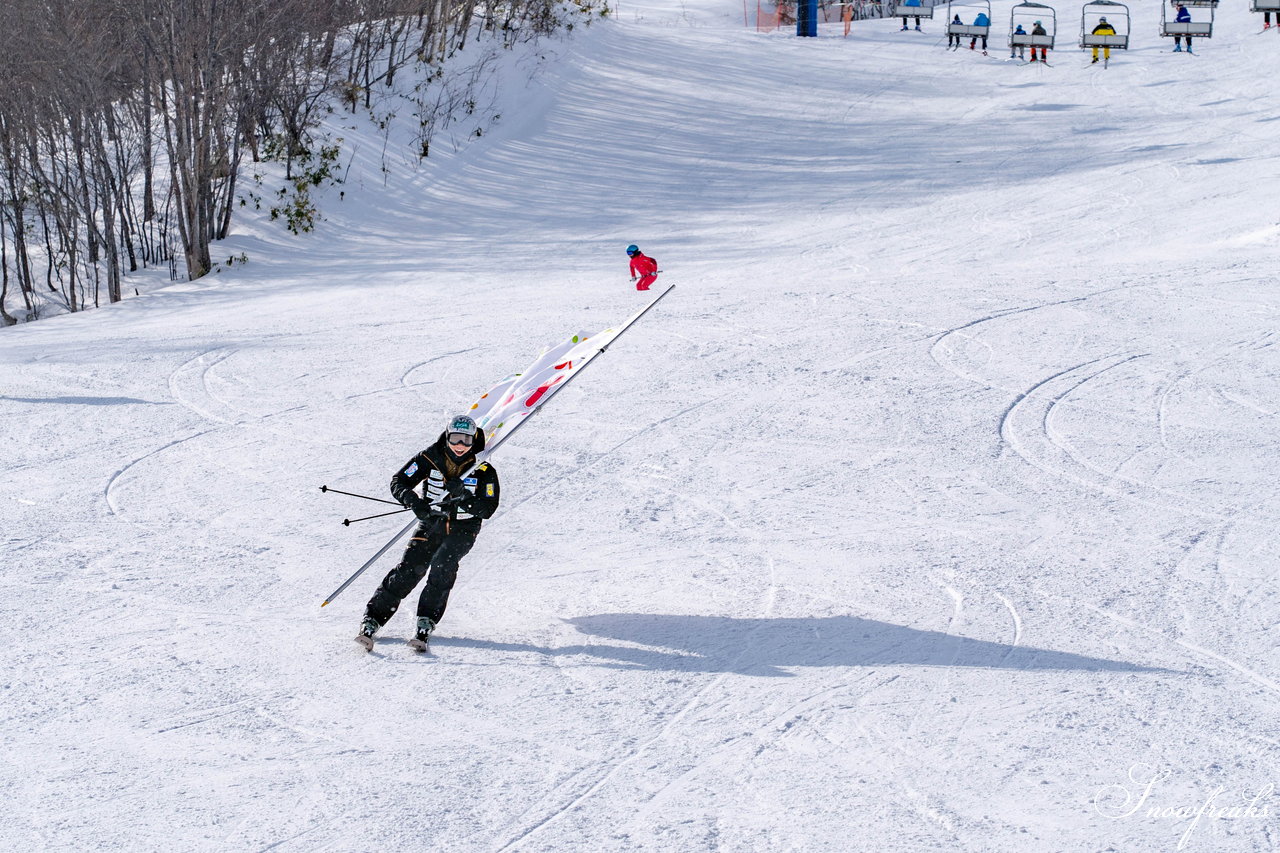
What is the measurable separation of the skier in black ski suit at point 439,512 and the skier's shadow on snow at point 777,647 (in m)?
0.34

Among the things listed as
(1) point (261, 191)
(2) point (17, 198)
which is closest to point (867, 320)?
(1) point (261, 191)

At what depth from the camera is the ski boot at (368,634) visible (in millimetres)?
6887

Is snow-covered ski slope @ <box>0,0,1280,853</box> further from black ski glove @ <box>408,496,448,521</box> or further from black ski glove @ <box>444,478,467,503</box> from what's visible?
black ski glove @ <box>444,478,467,503</box>

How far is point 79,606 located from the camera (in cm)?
739

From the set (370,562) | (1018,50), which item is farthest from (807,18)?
(370,562)

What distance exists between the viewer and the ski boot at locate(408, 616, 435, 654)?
6.91 metres

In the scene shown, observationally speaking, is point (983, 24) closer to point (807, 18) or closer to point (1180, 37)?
point (1180, 37)

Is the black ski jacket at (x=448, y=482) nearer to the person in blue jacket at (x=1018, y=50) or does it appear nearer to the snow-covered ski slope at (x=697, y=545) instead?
the snow-covered ski slope at (x=697, y=545)

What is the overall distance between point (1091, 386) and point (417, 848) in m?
8.48

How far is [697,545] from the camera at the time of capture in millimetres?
8445

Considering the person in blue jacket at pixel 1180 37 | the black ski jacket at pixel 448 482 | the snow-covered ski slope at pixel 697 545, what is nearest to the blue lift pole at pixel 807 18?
the person in blue jacket at pixel 1180 37

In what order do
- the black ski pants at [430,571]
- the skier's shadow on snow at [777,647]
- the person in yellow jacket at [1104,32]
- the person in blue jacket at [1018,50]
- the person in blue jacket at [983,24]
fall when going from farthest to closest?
1. the person in blue jacket at [983,24]
2. the person in blue jacket at [1018,50]
3. the person in yellow jacket at [1104,32]
4. the black ski pants at [430,571]
5. the skier's shadow on snow at [777,647]

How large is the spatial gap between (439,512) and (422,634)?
0.71 meters

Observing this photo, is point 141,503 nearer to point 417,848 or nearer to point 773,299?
point 417,848
